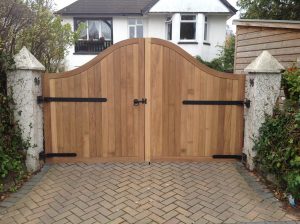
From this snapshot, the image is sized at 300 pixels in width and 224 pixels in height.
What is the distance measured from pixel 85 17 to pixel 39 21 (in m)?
14.1

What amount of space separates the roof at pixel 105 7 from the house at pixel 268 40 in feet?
36.0

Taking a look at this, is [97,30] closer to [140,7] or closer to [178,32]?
[140,7]

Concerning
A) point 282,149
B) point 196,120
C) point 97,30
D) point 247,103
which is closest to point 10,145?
point 196,120

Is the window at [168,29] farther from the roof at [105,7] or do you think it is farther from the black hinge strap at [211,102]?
the black hinge strap at [211,102]

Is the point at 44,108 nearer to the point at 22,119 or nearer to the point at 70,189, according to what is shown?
the point at 22,119

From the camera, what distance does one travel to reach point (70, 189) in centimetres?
420

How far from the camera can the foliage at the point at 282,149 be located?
12.2 feet

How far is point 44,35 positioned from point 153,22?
42.6ft

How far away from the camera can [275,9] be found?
43.1 ft

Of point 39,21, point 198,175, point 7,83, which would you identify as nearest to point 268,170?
point 198,175

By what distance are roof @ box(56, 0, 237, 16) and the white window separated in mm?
637

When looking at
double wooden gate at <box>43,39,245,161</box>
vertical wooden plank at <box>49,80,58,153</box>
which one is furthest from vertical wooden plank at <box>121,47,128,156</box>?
vertical wooden plank at <box>49,80,58,153</box>

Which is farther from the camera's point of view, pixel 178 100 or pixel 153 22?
pixel 153 22

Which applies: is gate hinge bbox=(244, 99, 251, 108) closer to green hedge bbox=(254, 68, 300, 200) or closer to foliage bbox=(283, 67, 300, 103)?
green hedge bbox=(254, 68, 300, 200)
